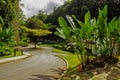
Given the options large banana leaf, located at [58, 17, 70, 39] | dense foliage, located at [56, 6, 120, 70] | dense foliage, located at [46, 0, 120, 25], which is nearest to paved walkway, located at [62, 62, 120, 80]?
dense foliage, located at [56, 6, 120, 70]

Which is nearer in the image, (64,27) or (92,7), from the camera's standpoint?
(64,27)

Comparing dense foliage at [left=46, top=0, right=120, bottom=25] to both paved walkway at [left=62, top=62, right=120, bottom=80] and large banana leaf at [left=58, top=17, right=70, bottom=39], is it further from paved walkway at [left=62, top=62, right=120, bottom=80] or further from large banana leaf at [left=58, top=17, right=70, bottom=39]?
paved walkway at [left=62, top=62, right=120, bottom=80]

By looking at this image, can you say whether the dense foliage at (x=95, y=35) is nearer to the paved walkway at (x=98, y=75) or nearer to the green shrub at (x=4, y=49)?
the paved walkway at (x=98, y=75)

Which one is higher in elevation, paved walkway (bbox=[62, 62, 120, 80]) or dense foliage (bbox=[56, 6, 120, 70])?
dense foliage (bbox=[56, 6, 120, 70])

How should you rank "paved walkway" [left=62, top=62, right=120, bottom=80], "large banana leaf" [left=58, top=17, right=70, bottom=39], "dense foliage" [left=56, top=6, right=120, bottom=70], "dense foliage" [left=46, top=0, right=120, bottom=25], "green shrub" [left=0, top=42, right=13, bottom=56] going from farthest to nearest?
→ 1. "dense foliage" [left=46, top=0, right=120, bottom=25]
2. "green shrub" [left=0, top=42, right=13, bottom=56]
3. "dense foliage" [left=56, top=6, right=120, bottom=70]
4. "large banana leaf" [left=58, top=17, right=70, bottom=39]
5. "paved walkway" [left=62, top=62, right=120, bottom=80]

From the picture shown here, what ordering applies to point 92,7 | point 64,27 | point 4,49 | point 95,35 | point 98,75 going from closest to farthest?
point 98,75 < point 64,27 < point 95,35 < point 4,49 < point 92,7

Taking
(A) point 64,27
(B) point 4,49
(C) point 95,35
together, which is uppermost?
(A) point 64,27

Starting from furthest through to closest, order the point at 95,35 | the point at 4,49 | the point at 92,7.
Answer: the point at 92,7
the point at 4,49
the point at 95,35

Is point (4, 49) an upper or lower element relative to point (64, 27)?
lower

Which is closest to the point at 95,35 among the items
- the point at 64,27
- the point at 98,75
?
the point at 64,27

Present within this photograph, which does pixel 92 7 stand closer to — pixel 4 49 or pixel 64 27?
pixel 4 49

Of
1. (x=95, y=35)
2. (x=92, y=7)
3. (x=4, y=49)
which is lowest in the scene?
(x=4, y=49)

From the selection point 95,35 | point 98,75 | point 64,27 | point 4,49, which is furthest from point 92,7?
point 98,75

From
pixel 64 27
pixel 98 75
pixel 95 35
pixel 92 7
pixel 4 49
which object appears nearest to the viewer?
pixel 98 75
